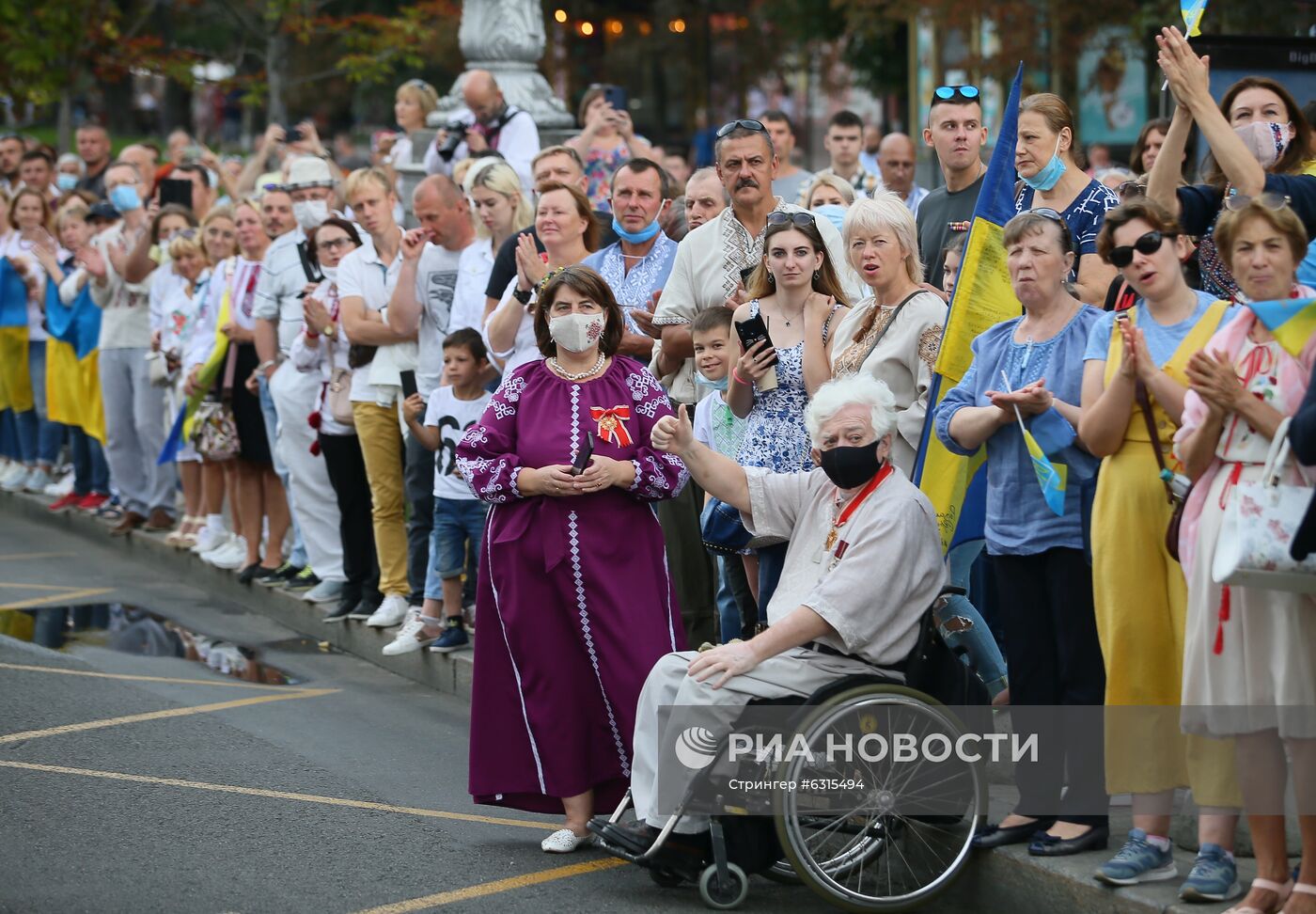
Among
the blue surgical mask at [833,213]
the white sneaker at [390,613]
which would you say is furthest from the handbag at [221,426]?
the blue surgical mask at [833,213]

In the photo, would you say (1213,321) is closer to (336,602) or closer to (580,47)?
(336,602)

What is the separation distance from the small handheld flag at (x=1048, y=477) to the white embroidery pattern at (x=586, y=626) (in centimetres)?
169

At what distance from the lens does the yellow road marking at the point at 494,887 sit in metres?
5.97

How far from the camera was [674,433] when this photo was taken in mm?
6309

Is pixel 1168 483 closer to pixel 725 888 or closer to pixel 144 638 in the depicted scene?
pixel 725 888

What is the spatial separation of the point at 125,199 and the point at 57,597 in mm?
3213

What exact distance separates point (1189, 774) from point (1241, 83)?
247cm

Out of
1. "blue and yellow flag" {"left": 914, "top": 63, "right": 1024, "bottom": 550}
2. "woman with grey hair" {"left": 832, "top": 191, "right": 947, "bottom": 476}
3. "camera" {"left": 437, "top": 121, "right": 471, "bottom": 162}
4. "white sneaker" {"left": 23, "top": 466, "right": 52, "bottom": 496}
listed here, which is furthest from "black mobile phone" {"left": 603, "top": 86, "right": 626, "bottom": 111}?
"white sneaker" {"left": 23, "top": 466, "right": 52, "bottom": 496}

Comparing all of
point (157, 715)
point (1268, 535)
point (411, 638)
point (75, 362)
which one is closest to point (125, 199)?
point (75, 362)

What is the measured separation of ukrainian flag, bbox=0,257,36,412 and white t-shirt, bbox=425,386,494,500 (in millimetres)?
7625

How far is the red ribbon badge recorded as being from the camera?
6652mm

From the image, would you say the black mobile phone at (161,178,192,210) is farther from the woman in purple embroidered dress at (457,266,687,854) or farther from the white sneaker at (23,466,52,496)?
the woman in purple embroidered dress at (457,266,687,854)

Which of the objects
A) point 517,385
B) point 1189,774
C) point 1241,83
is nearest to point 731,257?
point 517,385

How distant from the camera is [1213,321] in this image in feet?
17.8
